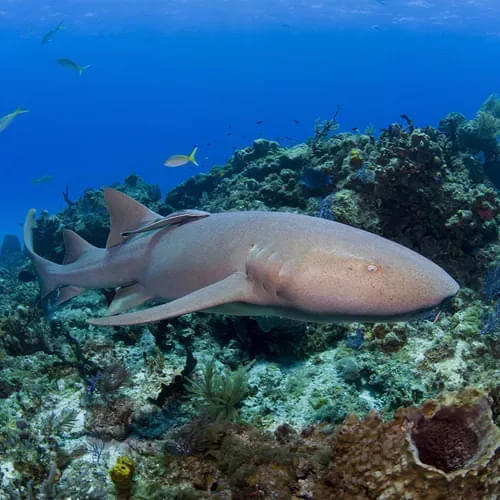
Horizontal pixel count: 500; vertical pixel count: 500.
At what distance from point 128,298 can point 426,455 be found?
3.10 meters

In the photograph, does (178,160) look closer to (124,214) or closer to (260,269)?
(124,214)

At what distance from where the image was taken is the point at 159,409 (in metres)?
4.67

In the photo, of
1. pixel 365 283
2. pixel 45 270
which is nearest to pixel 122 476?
pixel 365 283

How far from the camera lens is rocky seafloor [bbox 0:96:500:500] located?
2.59 m

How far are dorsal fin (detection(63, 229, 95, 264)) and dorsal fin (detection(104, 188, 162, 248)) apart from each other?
29.7 inches

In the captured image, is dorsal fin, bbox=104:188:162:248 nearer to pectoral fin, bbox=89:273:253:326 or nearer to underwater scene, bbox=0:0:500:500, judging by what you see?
underwater scene, bbox=0:0:500:500

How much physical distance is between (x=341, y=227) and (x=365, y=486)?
1.67 metres

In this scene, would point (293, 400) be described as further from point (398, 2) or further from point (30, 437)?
point (398, 2)

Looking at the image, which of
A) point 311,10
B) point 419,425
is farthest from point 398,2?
point 419,425

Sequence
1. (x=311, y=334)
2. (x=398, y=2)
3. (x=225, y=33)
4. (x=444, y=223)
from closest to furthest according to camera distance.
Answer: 1. (x=311, y=334)
2. (x=444, y=223)
3. (x=398, y=2)
4. (x=225, y=33)

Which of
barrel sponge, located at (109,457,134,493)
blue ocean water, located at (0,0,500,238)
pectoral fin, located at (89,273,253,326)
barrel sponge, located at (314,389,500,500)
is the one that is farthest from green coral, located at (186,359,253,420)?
blue ocean water, located at (0,0,500,238)

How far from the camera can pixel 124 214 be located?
4.62 meters

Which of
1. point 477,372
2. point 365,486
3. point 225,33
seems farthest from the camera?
point 225,33

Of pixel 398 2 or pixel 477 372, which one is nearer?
pixel 477 372
